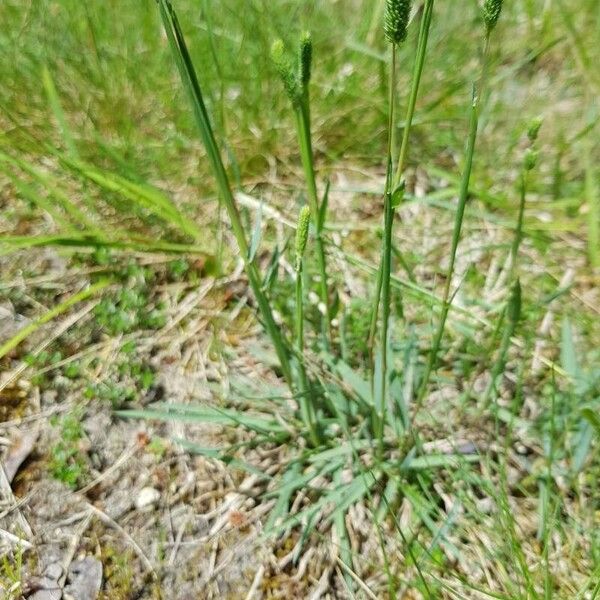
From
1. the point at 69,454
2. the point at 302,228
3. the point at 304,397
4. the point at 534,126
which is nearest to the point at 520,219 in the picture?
the point at 534,126

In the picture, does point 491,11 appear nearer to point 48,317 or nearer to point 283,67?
point 283,67

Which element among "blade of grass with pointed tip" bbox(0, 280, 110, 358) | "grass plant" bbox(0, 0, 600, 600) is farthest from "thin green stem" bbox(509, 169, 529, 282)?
"blade of grass with pointed tip" bbox(0, 280, 110, 358)

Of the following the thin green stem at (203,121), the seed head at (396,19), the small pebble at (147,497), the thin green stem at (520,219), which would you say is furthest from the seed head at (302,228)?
the small pebble at (147,497)

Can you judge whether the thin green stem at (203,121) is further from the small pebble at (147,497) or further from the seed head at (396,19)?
the small pebble at (147,497)

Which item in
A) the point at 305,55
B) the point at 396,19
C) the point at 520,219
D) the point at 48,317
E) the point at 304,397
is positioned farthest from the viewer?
the point at 48,317

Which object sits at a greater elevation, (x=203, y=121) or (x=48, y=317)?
(x=203, y=121)

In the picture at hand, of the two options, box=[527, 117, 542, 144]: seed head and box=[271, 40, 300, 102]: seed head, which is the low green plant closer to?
box=[271, 40, 300, 102]: seed head
